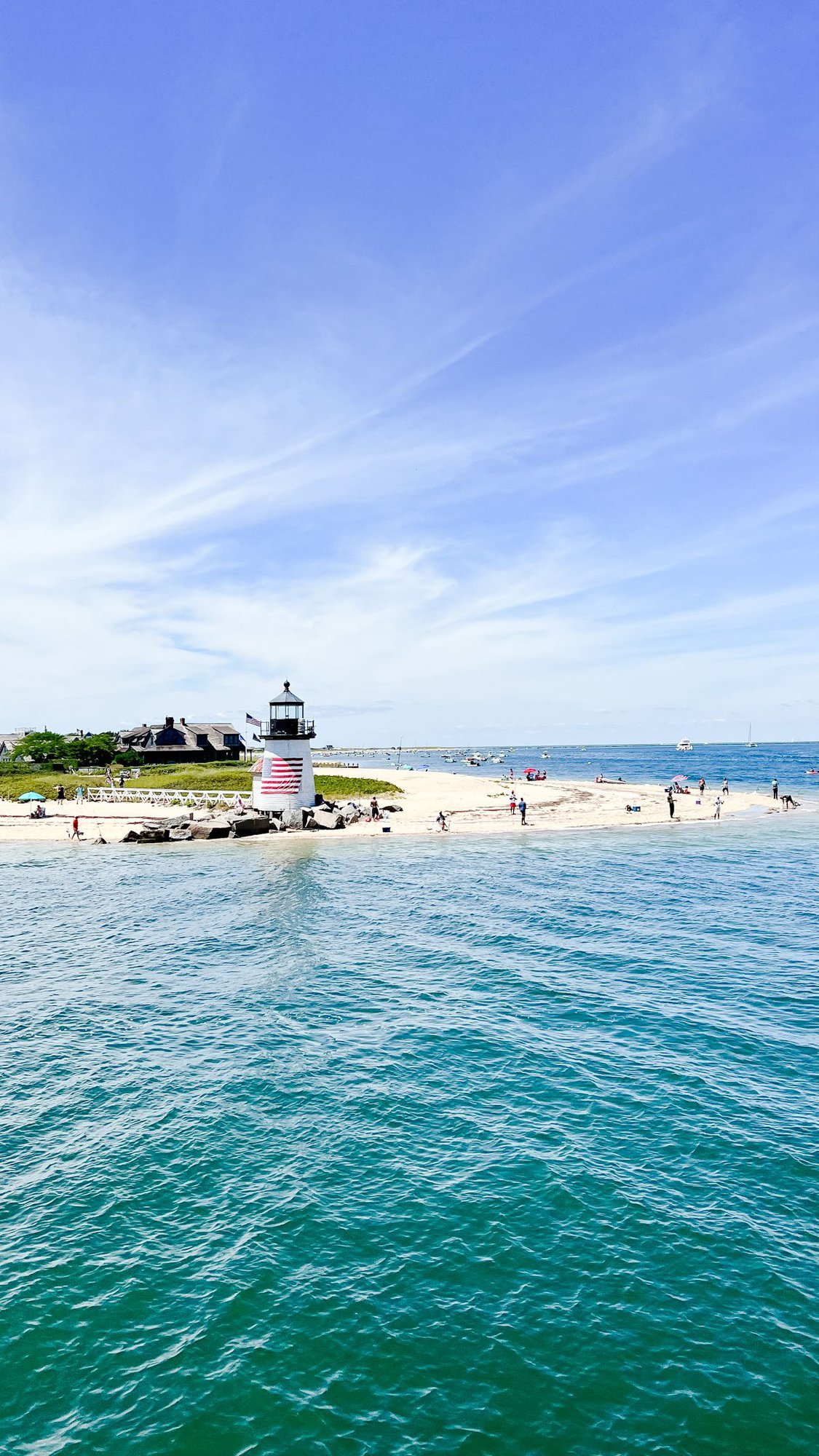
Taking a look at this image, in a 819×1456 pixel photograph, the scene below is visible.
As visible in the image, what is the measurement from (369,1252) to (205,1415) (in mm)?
3070

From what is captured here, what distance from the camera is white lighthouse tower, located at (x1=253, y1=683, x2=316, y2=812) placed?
53188 millimetres

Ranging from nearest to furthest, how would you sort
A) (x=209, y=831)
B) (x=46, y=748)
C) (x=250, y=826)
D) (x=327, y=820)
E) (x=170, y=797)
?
(x=209, y=831) → (x=250, y=826) → (x=327, y=820) → (x=170, y=797) → (x=46, y=748)

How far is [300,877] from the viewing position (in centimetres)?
4012

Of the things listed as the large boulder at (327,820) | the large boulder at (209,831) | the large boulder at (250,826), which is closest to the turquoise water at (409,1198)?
the large boulder at (209,831)

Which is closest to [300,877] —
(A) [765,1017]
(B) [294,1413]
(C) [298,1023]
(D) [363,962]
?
(D) [363,962]

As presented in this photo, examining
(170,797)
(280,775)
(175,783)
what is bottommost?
(170,797)

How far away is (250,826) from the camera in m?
53.5

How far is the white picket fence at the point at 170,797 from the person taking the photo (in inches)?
2557

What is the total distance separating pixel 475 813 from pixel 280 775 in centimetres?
1842

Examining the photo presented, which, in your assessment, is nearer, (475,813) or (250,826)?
(250,826)

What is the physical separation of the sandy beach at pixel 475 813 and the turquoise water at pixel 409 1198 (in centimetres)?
2977

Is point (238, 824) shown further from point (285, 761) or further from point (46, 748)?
point (46, 748)

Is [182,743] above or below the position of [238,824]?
above

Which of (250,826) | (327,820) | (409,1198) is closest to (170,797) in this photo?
(250,826)
